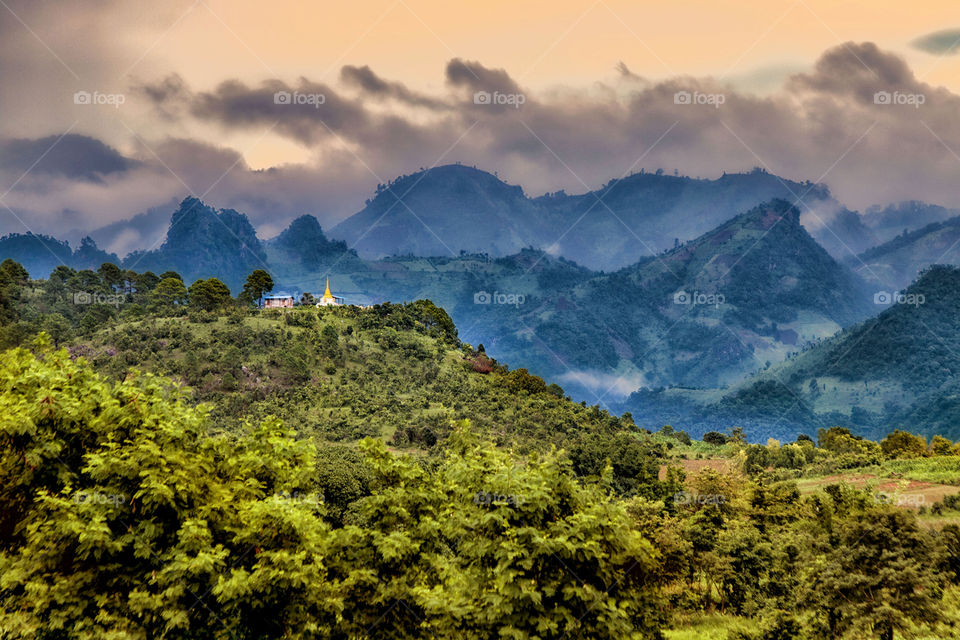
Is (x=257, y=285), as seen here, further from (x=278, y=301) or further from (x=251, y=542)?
(x=251, y=542)

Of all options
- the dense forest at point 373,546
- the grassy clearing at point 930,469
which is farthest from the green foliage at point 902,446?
the dense forest at point 373,546

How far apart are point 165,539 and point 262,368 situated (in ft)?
212

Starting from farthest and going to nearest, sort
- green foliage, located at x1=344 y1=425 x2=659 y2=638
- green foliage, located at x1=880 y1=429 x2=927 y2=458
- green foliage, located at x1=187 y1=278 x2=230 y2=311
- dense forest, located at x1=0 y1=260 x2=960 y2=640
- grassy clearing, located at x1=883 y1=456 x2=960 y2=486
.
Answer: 1. green foliage, located at x1=187 y1=278 x2=230 y2=311
2. green foliage, located at x1=880 y1=429 x2=927 y2=458
3. grassy clearing, located at x1=883 y1=456 x2=960 y2=486
4. dense forest, located at x1=0 y1=260 x2=960 y2=640
5. green foliage, located at x1=344 y1=425 x2=659 y2=638

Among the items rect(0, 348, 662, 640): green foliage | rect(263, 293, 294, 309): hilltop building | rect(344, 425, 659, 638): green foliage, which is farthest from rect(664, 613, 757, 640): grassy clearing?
rect(263, 293, 294, 309): hilltop building

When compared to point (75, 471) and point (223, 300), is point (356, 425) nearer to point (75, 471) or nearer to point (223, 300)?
point (223, 300)

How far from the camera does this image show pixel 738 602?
24.2 meters

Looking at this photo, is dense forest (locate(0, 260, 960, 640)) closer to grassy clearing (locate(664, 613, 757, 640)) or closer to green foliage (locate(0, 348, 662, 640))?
green foliage (locate(0, 348, 662, 640))

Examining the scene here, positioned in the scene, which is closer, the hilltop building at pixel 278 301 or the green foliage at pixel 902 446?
the green foliage at pixel 902 446

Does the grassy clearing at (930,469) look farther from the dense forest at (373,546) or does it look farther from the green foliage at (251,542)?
the green foliage at (251,542)

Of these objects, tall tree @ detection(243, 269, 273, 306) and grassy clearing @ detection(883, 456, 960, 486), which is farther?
tall tree @ detection(243, 269, 273, 306)

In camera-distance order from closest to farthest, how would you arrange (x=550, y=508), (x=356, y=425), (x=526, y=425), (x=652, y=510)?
(x=550, y=508)
(x=652, y=510)
(x=356, y=425)
(x=526, y=425)

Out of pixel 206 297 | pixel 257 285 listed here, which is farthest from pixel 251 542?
pixel 257 285

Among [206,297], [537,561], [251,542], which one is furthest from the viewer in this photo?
[206,297]

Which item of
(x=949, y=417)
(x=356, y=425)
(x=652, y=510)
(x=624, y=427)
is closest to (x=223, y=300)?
(x=356, y=425)
